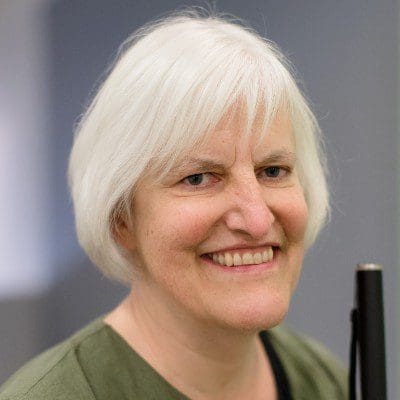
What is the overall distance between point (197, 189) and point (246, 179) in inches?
3.1

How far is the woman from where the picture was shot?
1.10 m

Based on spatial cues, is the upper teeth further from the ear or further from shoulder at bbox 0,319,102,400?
shoulder at bbox 0,319,102,400

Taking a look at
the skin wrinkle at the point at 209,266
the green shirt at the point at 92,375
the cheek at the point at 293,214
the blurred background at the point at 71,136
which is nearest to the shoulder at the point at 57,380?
the green shirt at the point at 92,375

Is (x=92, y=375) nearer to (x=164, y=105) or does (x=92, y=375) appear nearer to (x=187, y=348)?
(x=187, y=348)

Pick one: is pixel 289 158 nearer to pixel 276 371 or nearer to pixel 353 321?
pixel 353 321

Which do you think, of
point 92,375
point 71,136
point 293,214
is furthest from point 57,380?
point 71,136

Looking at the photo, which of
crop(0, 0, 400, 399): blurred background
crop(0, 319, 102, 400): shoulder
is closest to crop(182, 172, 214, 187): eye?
crop(0, 319, 102, 400): shoulder

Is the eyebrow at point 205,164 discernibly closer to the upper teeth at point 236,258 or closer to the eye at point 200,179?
the eye at point 200,179

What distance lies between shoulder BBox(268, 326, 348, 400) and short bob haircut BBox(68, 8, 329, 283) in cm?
37

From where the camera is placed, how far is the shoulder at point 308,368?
1.38 meters

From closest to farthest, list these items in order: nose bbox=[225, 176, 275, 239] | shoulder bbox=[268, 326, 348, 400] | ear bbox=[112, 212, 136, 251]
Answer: nose bbox=[225, 176, 275, 239]
ear bbox=[112, 212, 136, 251]
shoulder bbox=[268, 326, 348, 400]

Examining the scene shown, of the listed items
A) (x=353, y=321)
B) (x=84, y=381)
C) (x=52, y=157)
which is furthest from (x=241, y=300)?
(x=52, y=157)

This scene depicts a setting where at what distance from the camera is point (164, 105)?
1.10 m

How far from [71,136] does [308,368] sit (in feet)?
3.43
